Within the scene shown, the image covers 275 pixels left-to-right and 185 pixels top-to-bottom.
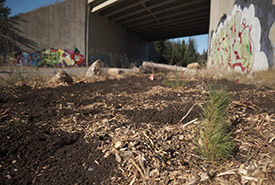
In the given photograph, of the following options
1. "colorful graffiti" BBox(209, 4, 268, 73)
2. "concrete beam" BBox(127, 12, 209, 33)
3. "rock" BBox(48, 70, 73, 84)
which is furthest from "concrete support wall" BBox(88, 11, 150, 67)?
"rock" BBox(48, 70, 73, 84)

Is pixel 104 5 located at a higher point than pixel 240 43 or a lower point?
higher

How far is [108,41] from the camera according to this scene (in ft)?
52.7

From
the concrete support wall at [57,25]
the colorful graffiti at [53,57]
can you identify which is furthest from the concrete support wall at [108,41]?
the colorful graffiti at [53,57]

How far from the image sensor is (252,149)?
0.98 meters

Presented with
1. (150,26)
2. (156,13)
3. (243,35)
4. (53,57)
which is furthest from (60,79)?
(150,26)

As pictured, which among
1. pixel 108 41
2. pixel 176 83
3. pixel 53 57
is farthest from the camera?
pixel 108 41

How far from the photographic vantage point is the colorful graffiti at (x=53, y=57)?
38.5ft

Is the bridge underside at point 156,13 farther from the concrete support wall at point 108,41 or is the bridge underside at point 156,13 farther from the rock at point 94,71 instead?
the rock at point 94,71

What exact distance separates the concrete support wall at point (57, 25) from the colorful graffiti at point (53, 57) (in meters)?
0.41

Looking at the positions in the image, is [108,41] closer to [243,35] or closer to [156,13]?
[156,13]

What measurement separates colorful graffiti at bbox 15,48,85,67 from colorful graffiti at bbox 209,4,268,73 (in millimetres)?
10885

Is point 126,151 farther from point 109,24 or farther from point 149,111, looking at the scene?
point 109,24

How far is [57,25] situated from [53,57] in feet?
8.54

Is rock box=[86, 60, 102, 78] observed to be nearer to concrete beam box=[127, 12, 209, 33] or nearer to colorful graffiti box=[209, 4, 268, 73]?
colorful graffiti box=[209, 4, 268, 73]
